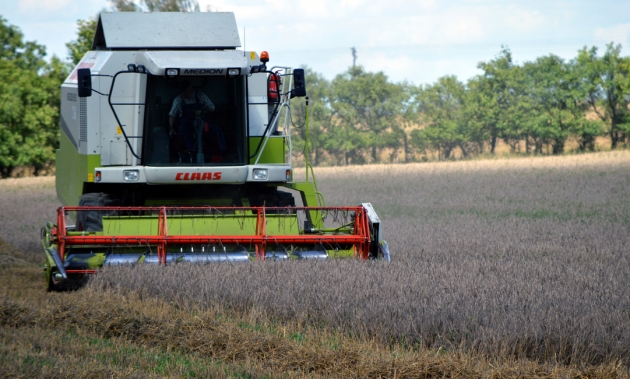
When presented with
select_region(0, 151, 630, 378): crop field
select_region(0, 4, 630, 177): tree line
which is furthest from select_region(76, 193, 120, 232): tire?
select_region(0, 4, 630, 177): tree line

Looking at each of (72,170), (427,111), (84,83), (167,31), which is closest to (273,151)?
(167,31)

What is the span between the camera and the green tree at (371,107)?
61.6m

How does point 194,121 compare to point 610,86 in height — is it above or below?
below

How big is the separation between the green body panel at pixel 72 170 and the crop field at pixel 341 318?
1.02 metres

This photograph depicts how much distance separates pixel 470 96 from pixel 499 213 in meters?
44.7

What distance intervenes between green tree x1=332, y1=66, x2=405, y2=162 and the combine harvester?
52.5 metres

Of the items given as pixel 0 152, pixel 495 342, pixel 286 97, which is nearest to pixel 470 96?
pixel 0 152

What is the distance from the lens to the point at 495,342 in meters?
4.54

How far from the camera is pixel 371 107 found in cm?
6369

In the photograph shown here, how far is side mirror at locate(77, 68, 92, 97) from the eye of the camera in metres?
7.57

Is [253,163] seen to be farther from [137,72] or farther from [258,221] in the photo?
[137,72]

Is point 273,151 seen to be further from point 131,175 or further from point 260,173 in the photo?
point 131,175

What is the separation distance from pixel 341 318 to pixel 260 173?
3.20 metres

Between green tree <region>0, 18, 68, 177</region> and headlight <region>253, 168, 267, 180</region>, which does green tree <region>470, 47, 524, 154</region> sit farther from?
headlight <region>253, 168, 267, 180</region>
